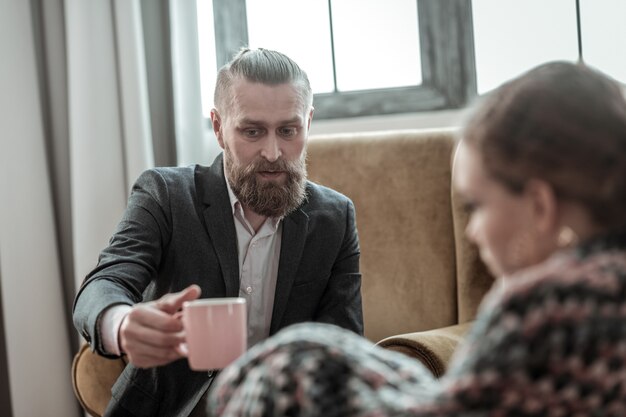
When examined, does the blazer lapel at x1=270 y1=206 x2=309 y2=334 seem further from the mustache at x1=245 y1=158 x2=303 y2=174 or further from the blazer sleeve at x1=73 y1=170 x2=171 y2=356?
the blazer sleeve at x1=73 y1=170 x2=171 y2=356

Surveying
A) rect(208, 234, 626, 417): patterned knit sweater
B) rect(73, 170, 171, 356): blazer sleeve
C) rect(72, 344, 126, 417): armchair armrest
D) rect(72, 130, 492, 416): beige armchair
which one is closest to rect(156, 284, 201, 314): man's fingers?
rect(73, 170, 171, 356): blazer sleeve

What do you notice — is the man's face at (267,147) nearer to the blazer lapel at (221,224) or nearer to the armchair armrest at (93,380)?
the blazer lapel at (221,224)

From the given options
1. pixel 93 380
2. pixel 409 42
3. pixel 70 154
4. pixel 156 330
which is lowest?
pixel 93 380

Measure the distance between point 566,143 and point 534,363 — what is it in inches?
8.3

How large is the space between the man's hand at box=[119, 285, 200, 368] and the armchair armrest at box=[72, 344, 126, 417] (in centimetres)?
98

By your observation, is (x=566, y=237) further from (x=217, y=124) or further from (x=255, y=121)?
→ (x=217, y=124)

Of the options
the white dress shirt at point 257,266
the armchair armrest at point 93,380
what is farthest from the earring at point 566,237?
the armchair armrest at point 93,380

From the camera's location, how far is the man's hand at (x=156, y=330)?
4.84 feet

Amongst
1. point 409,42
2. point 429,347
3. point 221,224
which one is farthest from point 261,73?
point 409,42

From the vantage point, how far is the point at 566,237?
0.90 meters

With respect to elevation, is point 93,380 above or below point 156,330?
below

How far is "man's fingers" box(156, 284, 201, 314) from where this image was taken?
1.46 metres

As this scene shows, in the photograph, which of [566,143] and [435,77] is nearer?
[566,143]

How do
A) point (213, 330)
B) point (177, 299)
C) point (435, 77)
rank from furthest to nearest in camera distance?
point (435, 77)
point (177, 299)
point (213, 330)
